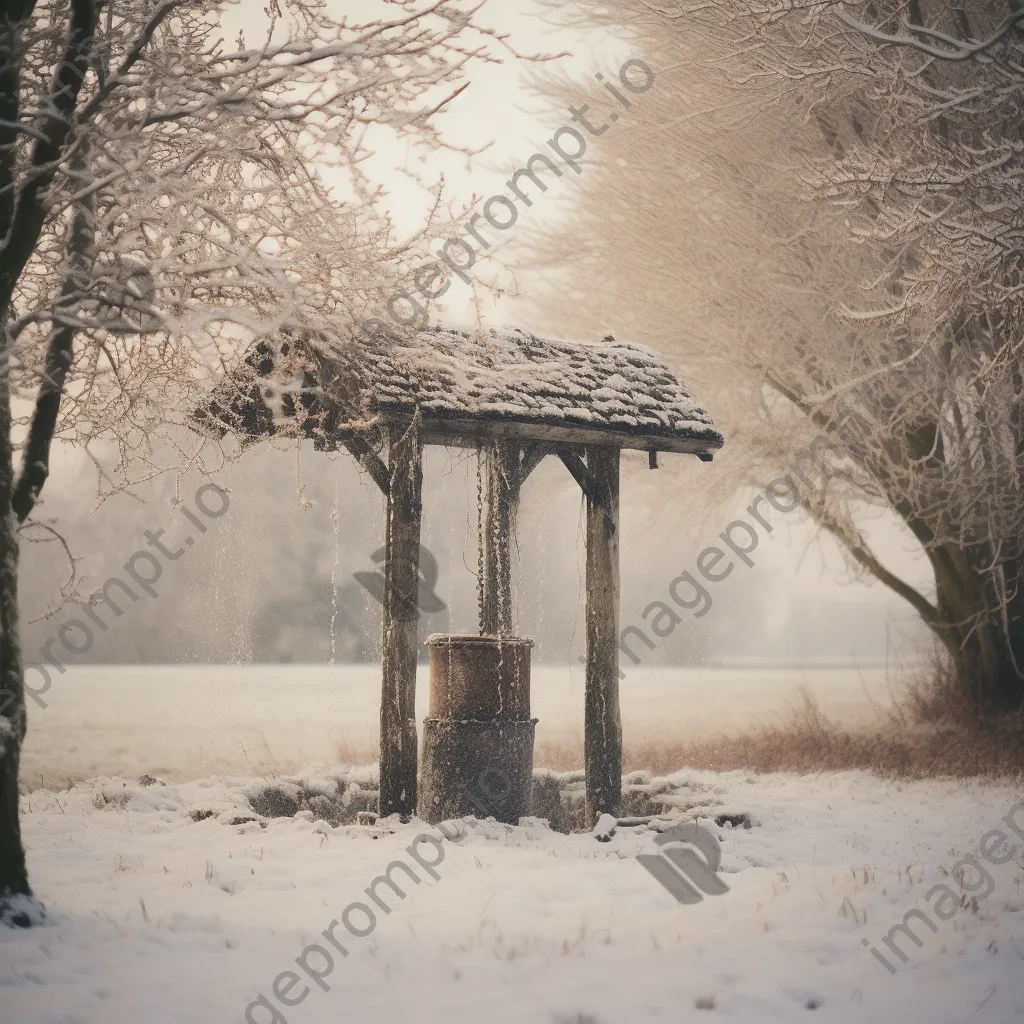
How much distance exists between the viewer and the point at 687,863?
6469 millimetres

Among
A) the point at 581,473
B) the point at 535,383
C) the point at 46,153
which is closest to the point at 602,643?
the point at 581,473

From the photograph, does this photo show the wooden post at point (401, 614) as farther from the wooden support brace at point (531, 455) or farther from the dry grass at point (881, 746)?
the dry grass at point (881, 746)

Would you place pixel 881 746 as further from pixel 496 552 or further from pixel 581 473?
pixel 496 552

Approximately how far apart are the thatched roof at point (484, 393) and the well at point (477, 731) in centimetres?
185

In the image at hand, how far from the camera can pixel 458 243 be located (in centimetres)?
591

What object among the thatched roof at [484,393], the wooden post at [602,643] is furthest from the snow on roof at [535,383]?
the wooden post at [602,643]

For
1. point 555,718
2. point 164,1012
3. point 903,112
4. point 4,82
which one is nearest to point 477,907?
point 164,1012

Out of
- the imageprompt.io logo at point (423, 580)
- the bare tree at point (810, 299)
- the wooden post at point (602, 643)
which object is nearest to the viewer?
the wooden post at point (602, 643)

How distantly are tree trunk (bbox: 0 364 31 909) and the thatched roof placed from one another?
1.64 metres

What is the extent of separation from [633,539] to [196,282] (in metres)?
11.0

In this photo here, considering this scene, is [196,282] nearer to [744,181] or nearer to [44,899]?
[44,899]

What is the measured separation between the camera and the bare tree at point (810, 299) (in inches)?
405

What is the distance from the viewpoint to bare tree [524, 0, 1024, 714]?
1028 centimetres

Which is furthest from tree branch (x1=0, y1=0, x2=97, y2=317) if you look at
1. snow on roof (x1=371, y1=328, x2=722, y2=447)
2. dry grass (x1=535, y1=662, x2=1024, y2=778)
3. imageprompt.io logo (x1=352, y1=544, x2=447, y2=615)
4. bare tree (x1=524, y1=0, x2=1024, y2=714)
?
dry grass (x1=535, y1=662, x2=1024, y2=778)
